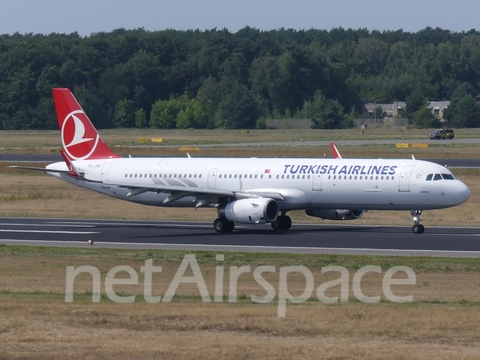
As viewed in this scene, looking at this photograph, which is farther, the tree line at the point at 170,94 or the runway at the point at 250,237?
the tree line at the point at 170,94

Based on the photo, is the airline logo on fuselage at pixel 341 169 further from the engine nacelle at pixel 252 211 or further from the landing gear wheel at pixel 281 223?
the engine nacelle at pixel 252 211

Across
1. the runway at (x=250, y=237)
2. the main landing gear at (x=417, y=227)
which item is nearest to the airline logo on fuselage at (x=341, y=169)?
the main landing gear at (x=417, y=227)

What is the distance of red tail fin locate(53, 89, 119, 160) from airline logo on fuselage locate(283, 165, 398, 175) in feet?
35.8

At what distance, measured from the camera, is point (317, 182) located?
1660 inches

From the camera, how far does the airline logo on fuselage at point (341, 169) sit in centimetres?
4147

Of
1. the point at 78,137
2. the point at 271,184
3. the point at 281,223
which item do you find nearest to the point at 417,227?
the point at 281,223

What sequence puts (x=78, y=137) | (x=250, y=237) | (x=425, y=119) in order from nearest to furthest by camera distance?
(x=250, y=237) → (x=78, y=137) → (x=425, y=119)

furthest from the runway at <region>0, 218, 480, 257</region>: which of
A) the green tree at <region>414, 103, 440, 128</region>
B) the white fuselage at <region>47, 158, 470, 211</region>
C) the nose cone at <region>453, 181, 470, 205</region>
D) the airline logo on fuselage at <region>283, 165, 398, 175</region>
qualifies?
the green tree at <region>414, 103, 440, 128</region>

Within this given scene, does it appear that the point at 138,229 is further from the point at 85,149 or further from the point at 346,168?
the point at 346,168

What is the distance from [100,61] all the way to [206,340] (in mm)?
182108

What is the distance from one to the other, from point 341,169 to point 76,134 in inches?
588

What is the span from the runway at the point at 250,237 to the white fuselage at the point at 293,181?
1.42 m

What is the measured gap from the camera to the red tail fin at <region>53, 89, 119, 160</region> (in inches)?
1925

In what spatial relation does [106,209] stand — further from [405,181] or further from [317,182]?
[405,181]
